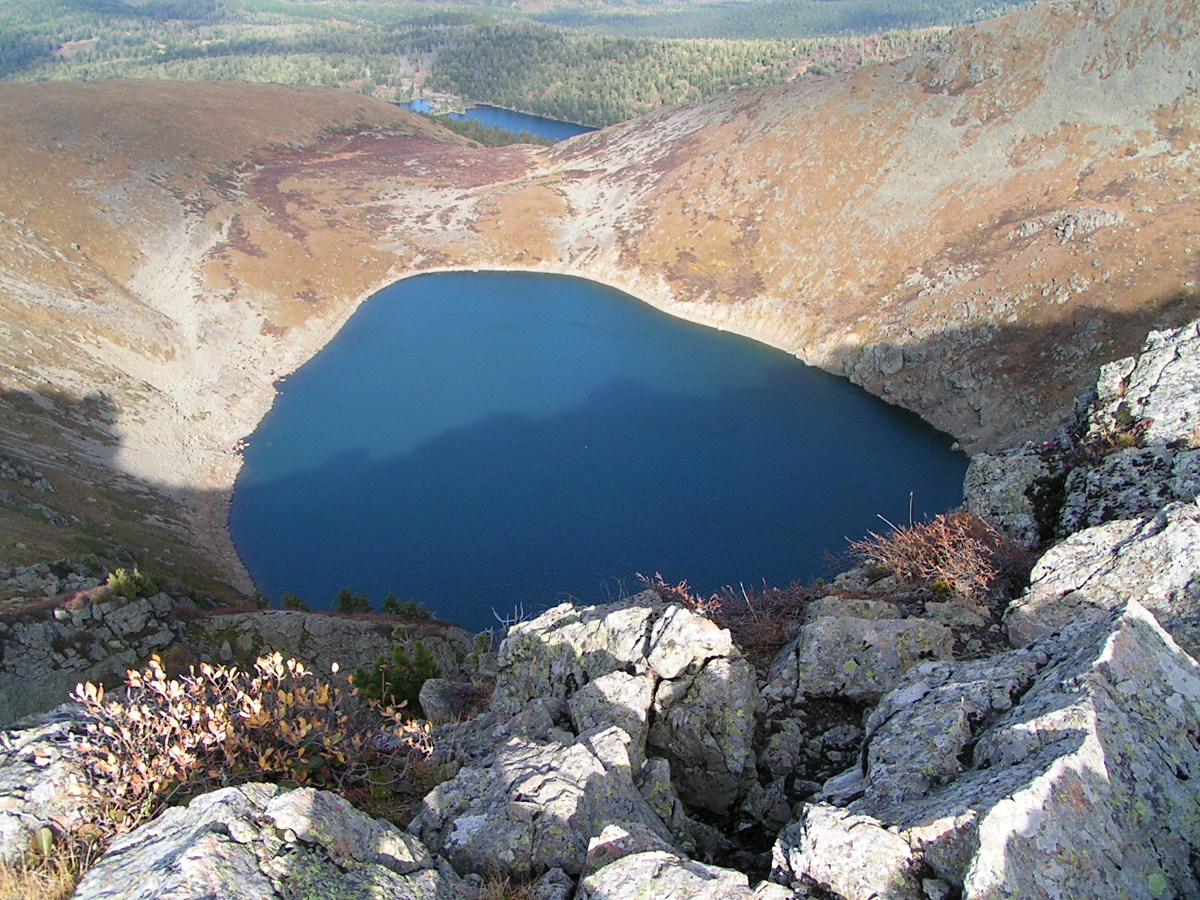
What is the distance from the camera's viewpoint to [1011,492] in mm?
14383

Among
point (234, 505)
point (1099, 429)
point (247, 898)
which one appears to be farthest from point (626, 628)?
point (234, 505)

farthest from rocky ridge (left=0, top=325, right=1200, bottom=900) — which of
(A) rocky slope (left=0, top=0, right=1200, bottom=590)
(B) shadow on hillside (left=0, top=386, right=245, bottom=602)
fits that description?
(A) rocky slope (left=0, top=0, right=1200, bottom=590)

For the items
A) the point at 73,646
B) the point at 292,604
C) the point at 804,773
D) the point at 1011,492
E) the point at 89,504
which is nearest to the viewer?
the point at 804,773

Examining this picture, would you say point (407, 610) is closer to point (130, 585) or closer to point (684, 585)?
point (130, 585)

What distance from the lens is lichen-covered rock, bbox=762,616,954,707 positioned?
10430 millimetres

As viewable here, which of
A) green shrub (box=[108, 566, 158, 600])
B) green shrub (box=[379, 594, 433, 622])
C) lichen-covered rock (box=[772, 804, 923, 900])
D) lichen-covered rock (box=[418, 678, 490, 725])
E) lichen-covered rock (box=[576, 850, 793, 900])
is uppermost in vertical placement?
lichen-covered rock (box=[772, 804, 923, 900])

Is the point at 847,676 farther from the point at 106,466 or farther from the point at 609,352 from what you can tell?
the point at 609,352

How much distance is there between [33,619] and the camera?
25422 millimetres

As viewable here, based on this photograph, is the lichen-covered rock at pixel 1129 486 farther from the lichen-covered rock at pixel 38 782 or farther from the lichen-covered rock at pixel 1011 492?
the lichen-covered rock at pixel 38 782

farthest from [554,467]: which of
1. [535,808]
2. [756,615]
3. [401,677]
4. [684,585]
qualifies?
[535,808]

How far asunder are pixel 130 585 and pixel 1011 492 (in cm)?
3059

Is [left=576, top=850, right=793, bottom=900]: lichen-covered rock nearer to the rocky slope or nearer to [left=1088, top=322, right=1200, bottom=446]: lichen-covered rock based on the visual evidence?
[left=1088, top=322, right=1200, bottom=446]: lichen-covered rock

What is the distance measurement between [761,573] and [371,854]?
35.6 metres

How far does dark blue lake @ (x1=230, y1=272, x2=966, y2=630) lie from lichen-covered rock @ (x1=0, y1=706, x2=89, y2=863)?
30668mm
